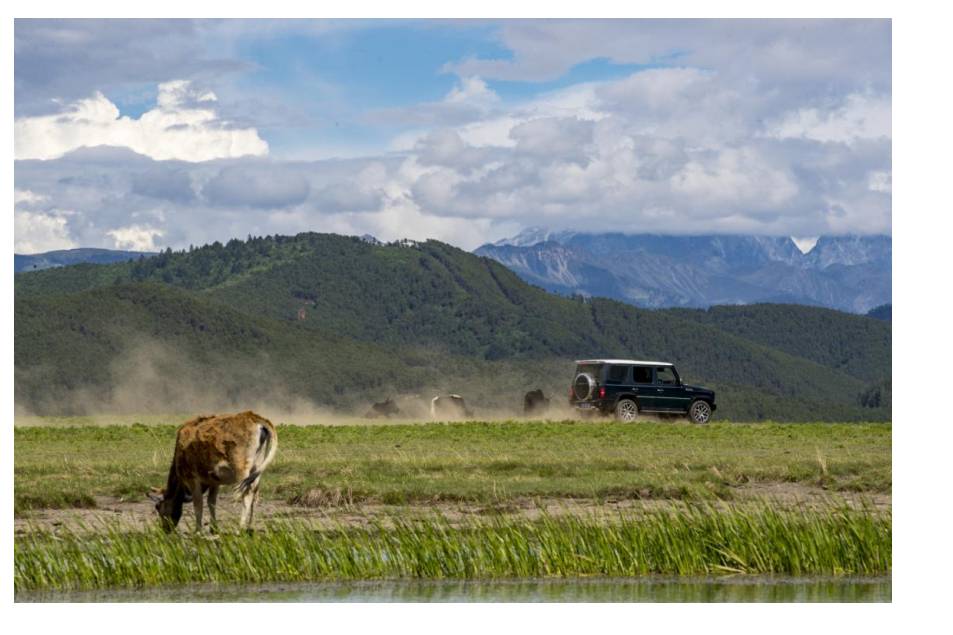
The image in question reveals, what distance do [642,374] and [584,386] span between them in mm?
2230

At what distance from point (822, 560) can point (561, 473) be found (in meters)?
10.7

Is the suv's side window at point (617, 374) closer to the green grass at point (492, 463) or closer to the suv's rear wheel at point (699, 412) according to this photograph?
the suv's rear wheel at point (699, 412)

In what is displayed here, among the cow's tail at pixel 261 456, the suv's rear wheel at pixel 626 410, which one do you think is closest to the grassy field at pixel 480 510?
the cow's tail at pixel 261 456

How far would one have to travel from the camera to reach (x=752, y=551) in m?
21.4

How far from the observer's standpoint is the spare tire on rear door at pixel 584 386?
174 feet

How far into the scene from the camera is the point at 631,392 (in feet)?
174

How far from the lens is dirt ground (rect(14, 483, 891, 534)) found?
81.3 ft

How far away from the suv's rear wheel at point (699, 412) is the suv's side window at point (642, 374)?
196cm

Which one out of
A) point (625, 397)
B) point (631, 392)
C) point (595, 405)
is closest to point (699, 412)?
point (631, 392)

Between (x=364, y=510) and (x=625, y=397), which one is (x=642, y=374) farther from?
(x=364, y=510)

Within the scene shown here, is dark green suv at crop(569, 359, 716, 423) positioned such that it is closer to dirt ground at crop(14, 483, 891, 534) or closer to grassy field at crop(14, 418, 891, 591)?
grassy field at crop(14, 418, 891, 591)

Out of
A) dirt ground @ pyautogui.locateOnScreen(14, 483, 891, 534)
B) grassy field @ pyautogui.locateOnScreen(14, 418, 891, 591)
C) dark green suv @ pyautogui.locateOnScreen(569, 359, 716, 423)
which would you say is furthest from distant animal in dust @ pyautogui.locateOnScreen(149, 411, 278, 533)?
dark green suv @ pyautogui.locateOnScreen(569, 359, 716, 423)
